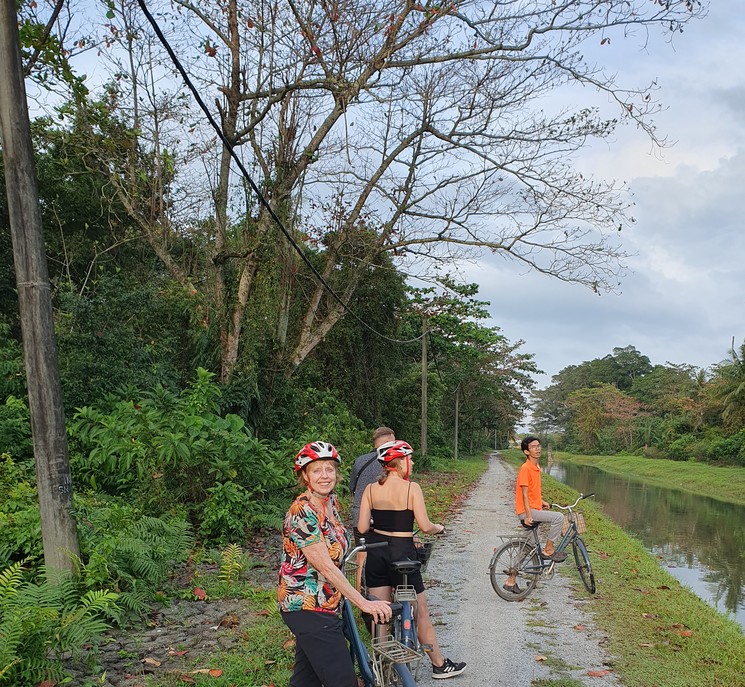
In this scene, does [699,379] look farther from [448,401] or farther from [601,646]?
[601,646]

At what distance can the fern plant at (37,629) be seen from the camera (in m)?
4.19

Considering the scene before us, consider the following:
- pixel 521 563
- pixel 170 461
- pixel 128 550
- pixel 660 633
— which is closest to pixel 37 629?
pixel 128 550

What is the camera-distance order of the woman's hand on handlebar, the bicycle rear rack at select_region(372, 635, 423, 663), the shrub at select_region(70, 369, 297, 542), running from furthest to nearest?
the shrub at select_region(70, 369, 297, 542), the bicycle rear rack at select_region(372, 635, 423, 663), the woman's hand on handlebar

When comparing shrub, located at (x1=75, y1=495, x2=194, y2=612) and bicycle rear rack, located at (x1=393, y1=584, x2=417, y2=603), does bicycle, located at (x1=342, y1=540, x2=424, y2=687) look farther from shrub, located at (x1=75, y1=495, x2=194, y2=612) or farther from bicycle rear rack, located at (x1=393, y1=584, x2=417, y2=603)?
shrub, located at (x1=75, y1=495, x2=194, y2=612)

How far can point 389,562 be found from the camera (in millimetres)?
4754

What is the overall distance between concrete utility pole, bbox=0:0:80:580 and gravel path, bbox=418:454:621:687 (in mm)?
3167

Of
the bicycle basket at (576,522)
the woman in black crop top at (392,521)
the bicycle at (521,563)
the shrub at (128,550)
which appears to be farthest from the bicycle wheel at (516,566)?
the shrub at (128,550)

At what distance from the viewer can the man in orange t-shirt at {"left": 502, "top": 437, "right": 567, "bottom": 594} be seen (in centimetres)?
743

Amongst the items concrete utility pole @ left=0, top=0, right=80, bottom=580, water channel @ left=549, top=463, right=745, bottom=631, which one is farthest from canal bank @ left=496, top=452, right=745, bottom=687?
concrete utility pole @ left=0, top=0, right=80, bottom=580

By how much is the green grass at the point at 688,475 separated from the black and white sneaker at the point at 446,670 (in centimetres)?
2642

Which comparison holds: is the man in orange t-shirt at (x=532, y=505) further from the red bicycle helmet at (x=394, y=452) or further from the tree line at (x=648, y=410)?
the tree line at (x=648, y=410)

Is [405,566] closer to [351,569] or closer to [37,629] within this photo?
[37,629]

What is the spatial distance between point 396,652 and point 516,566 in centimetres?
402

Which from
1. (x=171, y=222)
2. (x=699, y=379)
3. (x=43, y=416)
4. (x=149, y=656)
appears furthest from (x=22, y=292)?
(x=699, y=379)
